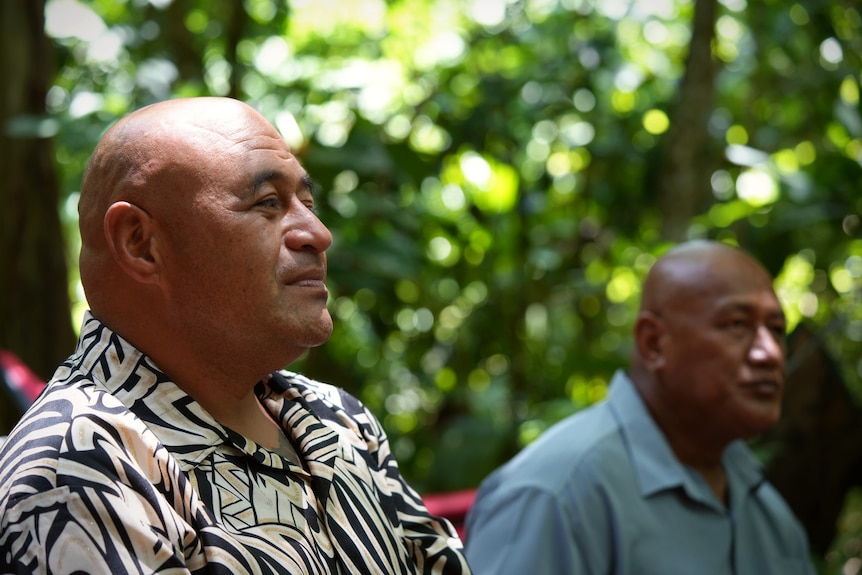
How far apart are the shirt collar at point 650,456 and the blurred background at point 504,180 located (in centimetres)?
56

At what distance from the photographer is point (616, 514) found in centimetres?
206

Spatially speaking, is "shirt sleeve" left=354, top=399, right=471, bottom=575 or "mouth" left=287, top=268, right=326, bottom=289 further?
"shirt sleeve" left=354, top=399, right=471, bottom=575

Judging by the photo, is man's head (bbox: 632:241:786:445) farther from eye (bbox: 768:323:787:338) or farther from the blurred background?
the blurred background

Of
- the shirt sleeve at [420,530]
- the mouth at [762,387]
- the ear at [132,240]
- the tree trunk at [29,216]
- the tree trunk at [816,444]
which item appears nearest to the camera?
the ear at [132,240]

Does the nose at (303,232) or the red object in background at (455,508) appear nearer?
the nose at (303,232)

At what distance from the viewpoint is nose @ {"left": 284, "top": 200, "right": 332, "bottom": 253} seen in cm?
121

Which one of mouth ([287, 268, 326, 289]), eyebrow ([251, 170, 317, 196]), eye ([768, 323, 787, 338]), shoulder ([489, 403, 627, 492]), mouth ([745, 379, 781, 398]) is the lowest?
shoulder ([489, 403, 627, 492])

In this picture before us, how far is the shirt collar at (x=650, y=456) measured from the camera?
2180 mm

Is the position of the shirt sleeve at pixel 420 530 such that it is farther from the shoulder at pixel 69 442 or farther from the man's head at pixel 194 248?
the shoulder at pixel 69 442

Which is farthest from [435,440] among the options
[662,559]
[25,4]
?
[25,4]

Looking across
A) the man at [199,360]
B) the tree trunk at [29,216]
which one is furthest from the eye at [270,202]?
the tree trunk at [29,216]

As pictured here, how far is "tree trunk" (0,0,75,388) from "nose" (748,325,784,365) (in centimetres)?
181

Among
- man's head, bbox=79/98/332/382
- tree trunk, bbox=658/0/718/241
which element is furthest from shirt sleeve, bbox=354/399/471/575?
tree trunk, bbox=658/0/718/241

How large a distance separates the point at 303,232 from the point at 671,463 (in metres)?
1.27
